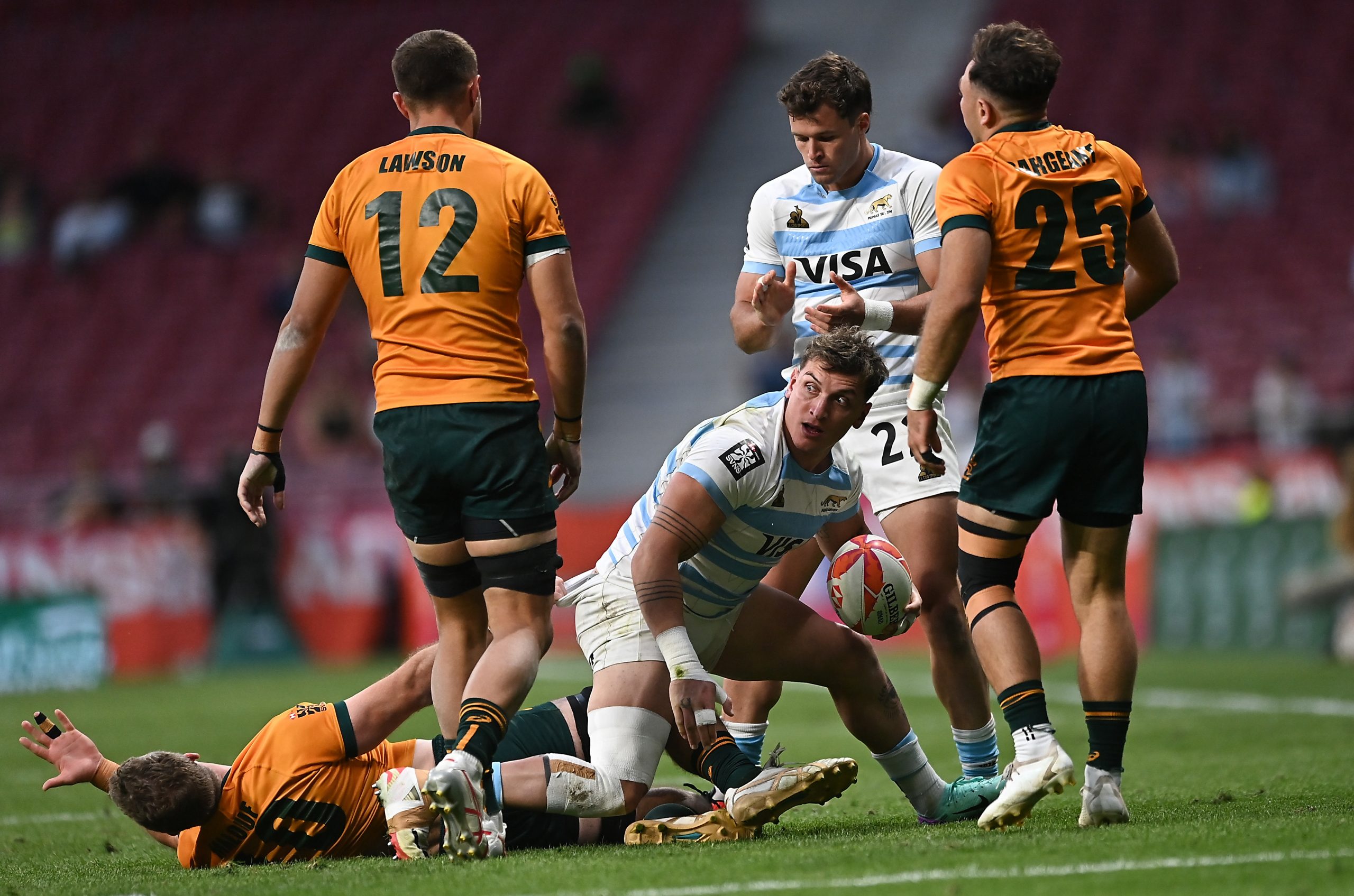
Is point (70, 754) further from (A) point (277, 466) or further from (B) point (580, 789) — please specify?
(B) point (580, 789)

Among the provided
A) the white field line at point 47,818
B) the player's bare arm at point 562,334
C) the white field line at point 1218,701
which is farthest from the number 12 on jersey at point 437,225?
the white field line at point 1218,701

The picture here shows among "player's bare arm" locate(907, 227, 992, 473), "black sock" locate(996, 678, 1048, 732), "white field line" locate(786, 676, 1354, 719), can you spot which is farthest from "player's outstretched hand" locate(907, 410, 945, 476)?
"white field line" locate(786, 676, 1354, 719)

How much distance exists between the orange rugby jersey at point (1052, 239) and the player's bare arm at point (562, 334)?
4.01 feet

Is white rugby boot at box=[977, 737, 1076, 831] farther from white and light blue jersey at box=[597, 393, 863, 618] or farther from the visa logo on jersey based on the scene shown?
the visa logo on jersey

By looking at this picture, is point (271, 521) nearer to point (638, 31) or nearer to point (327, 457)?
point (327, 457)

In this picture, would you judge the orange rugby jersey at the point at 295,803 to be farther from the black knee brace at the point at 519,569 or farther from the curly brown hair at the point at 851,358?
the curly brown hair at the point at 851,358

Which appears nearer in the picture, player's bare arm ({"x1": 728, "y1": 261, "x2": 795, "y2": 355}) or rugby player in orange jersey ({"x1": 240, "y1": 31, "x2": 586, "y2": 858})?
rugby player in orange jersey ({"x1": 240, "y1": 31, "x2": 586, "y2": 858})

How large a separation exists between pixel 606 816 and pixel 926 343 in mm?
1851

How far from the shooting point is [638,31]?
25.8 meters

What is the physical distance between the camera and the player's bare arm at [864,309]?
18.7ft

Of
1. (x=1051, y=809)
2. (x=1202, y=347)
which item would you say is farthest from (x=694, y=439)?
(x=1202, y=347)

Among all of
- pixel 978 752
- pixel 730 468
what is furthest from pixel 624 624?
pixel 978 752

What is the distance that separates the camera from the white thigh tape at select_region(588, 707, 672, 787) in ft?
17.7

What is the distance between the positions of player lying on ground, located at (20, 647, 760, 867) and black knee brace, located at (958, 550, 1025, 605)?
0.94 m
